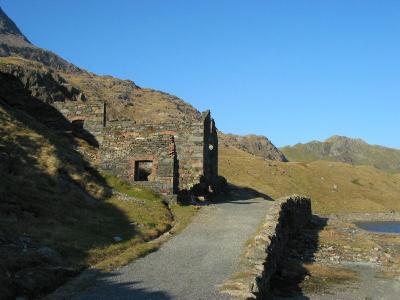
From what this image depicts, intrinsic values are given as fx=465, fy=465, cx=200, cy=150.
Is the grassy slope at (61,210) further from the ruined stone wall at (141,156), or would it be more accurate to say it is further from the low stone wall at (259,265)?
the low stone wall at (259,265)

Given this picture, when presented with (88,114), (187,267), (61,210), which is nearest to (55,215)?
(61,210)

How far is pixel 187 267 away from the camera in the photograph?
51.6ft

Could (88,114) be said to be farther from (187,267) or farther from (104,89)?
(104,89)

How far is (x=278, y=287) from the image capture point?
18266 millimetres

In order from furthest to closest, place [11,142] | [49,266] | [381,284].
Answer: [11,142], [381,284], [49,266]

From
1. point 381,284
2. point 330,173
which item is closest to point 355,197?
point 330,173

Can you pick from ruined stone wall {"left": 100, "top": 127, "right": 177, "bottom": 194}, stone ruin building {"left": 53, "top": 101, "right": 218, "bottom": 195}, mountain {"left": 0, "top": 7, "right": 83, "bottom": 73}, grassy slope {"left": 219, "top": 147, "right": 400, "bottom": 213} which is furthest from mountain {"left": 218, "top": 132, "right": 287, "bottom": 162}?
ruined stone wall {"left": 100, "top": 127, "right": 177, "bottom": 194}

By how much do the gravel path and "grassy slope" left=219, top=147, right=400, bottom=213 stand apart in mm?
39436

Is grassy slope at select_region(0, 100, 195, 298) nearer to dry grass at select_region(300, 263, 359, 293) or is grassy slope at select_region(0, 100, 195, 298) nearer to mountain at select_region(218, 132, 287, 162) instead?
dry grass at select_region(300, 263, 359, 293)

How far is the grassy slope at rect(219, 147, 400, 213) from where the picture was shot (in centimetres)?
6650

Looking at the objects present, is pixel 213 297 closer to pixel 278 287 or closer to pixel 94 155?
pixel 278 287

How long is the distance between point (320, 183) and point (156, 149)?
50148 mm

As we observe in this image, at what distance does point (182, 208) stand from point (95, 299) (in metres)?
17.1

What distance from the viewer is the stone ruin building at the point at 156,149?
31.6m
